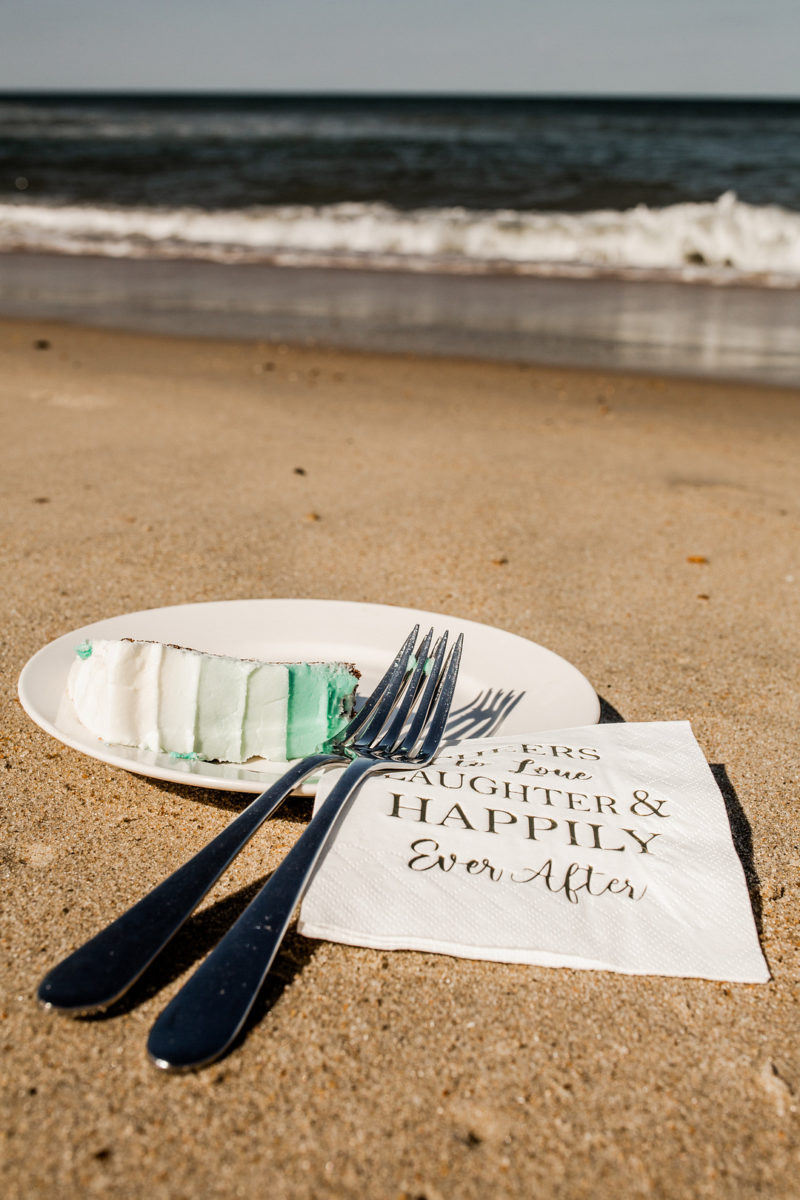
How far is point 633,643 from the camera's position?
1877 millimetres

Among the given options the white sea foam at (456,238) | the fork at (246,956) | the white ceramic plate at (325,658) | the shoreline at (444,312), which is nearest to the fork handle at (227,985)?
the fork at (246,956)

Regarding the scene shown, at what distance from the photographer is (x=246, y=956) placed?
866 mm

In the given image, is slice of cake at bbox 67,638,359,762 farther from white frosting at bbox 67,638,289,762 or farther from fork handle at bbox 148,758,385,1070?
fork handle at bbox 148,758,385,1070

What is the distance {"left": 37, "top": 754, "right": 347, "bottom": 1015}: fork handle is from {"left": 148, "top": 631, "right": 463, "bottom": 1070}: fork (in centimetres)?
5

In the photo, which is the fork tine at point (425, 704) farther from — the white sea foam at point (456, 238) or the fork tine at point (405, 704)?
the white sea foam at point (456, 238)

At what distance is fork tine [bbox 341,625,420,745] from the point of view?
125cm

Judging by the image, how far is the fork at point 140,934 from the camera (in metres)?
0.85

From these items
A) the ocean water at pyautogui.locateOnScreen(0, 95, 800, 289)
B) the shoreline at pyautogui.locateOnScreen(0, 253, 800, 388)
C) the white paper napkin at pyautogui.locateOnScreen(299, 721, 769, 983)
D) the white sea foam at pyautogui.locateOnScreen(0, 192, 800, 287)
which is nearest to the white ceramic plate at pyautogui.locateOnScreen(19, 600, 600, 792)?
the white paper napkin at pyautogui.locateOnScreen(299, 721, 769, 983)

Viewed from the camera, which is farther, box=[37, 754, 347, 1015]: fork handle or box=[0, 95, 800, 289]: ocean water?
box=[0, 95, 800, 289]: ocean water

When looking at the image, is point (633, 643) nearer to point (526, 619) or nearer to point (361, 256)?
point (526, 619)

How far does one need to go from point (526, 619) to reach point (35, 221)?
13.8 meters

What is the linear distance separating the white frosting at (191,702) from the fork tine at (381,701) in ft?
0.36

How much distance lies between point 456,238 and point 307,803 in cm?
1149

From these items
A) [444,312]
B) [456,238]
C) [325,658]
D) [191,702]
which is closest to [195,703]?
[191,702]
